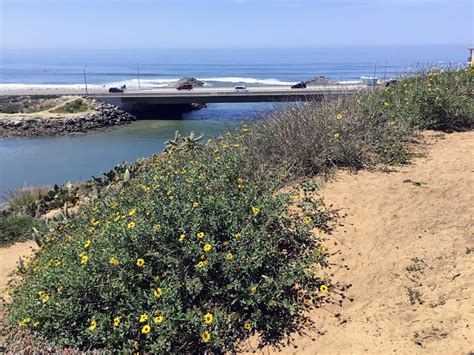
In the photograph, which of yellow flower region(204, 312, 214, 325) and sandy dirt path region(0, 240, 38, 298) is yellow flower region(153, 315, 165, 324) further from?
sandy dirt path region(0, 240, 38, 298)

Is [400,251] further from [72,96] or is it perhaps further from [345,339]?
[72,96]

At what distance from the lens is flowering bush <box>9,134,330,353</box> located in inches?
155

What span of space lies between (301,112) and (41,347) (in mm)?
5197

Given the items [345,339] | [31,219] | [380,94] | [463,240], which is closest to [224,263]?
[345,339]

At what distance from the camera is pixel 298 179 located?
6.50 meters

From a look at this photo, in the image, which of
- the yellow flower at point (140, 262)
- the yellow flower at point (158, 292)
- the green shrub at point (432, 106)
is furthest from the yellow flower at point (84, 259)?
the green shrub at point (432, 106)

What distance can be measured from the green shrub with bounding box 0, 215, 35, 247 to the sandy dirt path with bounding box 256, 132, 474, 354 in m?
6.43

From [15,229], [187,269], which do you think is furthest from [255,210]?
[15,229]

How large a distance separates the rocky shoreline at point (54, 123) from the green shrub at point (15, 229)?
95.5 feet

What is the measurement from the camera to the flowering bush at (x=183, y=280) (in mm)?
3945

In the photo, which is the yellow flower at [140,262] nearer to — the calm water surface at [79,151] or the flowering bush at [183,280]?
the flowering bush at [183,280]

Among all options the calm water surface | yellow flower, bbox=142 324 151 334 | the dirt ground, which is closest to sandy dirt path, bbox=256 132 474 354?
the dirt ground

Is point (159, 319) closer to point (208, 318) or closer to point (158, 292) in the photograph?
point (158, 292)

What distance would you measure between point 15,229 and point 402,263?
8046mm
